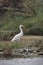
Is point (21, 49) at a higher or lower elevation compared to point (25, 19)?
higher

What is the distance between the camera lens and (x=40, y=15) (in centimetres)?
2405

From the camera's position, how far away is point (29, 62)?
1506 cm

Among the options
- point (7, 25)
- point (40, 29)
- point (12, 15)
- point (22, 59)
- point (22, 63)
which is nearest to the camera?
point (22, 63)

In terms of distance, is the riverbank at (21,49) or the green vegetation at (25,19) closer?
the riverbank at (21,49)

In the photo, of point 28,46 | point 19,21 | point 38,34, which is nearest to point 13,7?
point 19,21

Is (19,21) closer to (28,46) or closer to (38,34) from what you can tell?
(38,34)

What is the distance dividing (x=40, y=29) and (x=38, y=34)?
34cm

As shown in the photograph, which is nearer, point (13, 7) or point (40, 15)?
point (40, 15)

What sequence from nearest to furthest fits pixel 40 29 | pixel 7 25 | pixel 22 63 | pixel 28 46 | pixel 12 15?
pixel 22 63
pixel 28 46
pixel 40 29
pixel 7 25
pixel 12 15

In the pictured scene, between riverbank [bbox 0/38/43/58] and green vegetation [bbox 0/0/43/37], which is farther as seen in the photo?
green vegetation [bbox 0/0/43/37]

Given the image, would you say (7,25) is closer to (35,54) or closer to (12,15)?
(12,15)

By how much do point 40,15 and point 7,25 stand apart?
2224 mm

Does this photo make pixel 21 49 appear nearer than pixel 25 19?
Yes

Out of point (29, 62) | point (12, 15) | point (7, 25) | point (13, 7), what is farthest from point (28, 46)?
point (13, 7)
